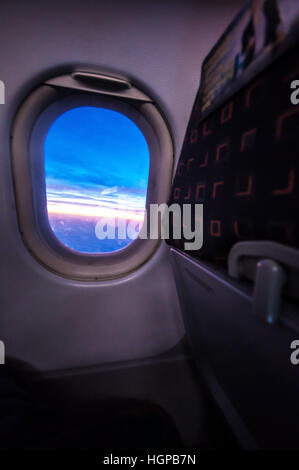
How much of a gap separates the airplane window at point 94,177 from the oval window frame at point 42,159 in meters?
0.04

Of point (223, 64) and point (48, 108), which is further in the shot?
point (48, 108)

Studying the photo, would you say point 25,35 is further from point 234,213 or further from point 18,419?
point 18,419

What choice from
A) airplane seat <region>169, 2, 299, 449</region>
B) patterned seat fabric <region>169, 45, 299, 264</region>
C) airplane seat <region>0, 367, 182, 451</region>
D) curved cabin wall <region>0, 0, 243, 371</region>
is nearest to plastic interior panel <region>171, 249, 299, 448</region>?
airplane seat <region>169, 2, 299, 449</region>

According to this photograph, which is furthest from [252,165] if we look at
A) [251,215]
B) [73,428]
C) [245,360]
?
[73,428]

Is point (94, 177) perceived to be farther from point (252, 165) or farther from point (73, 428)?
point (73, 428)

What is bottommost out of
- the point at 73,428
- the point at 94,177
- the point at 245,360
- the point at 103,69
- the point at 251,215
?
the point at 73,428

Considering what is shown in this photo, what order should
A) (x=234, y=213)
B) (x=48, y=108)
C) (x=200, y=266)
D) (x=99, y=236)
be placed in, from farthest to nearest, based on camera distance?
(x=99, y=236) → (x=48, y=108) → (x=200, y=266) → (x=234, y=213)

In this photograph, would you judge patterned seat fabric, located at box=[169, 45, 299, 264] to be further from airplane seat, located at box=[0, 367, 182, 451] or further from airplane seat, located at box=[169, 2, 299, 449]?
airplane seat, located at box=[0, 367, 182, 451]

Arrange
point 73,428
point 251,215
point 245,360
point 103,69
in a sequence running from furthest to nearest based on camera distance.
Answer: point 103,69
point 73,428
point 245,360
point 251,215

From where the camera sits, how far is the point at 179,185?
83 centimetres

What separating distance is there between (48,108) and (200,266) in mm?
1064

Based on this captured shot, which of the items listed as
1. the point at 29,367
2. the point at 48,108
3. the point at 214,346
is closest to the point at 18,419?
the point at 29,367

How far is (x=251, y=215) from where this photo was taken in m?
0.47

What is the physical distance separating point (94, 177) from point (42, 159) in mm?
273
